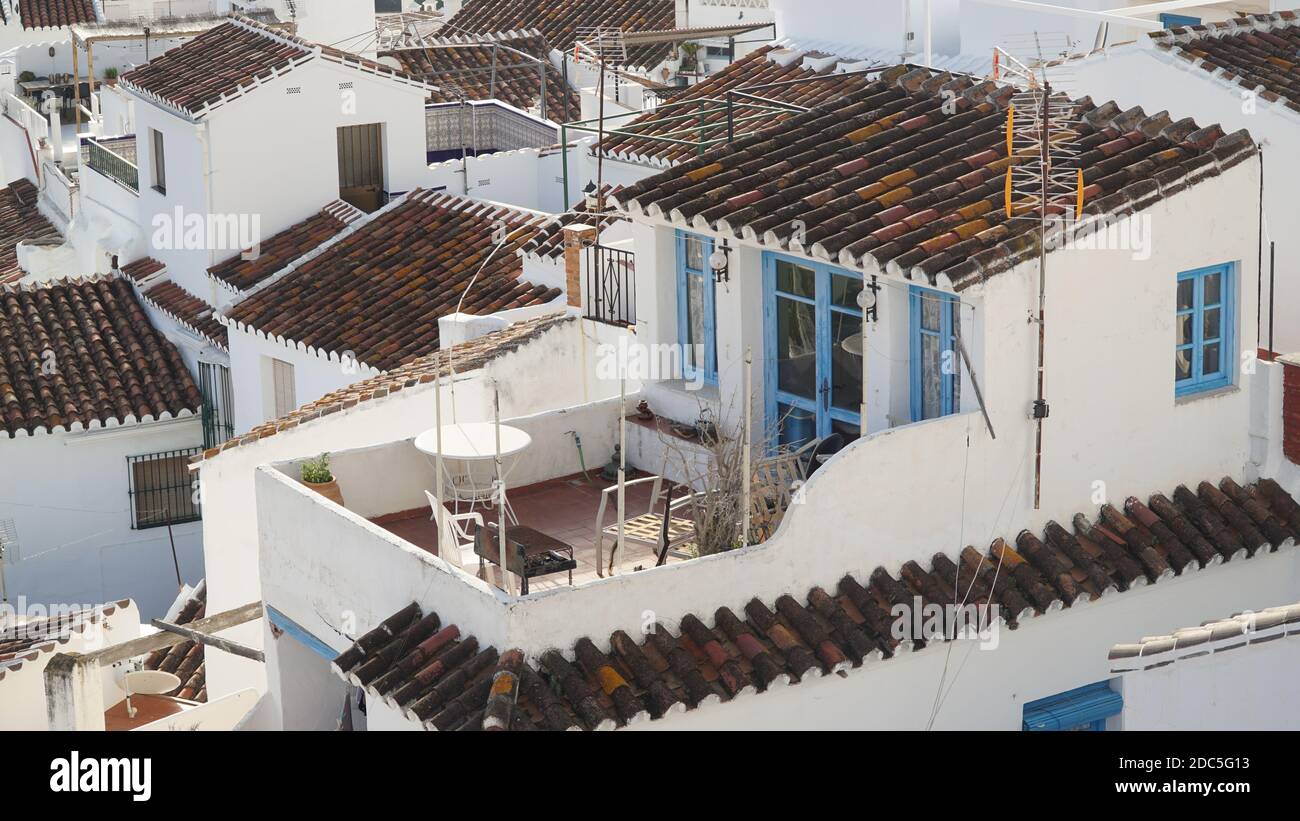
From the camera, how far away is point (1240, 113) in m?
19.0

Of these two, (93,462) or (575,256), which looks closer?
(575,256)

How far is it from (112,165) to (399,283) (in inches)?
366

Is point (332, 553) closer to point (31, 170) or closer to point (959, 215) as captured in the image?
point (959, 215)

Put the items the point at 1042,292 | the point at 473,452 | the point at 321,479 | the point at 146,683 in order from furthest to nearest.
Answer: the point at 146,683, the point at 321,479, the point at 473,452, the point at 1042,292

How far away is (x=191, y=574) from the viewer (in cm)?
2703

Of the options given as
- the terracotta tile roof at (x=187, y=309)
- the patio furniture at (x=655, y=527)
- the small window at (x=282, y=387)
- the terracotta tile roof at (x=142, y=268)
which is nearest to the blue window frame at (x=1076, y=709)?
the patio furniture at (x=655, y=527)

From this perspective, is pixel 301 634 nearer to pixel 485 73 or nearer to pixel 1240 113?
pixel 1240 113

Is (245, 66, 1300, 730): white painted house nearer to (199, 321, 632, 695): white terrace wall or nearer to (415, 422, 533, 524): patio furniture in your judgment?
(415, 422, 533, 524): patio furniture

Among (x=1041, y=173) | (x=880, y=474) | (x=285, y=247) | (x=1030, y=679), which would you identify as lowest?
(x=1030, y=679)

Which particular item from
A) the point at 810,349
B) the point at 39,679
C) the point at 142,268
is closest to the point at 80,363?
the point at 142,268

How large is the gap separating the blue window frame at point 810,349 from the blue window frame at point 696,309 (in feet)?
2.12

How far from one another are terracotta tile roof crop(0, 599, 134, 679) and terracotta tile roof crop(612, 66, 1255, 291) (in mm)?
7436

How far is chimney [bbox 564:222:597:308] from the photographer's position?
19609 mm

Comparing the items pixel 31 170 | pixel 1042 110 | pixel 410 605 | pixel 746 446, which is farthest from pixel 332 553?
pixel 31 170
